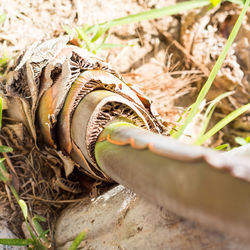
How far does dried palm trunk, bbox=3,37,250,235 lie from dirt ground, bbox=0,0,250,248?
0.34 meters

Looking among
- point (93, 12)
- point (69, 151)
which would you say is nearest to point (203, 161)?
point (69, 151)

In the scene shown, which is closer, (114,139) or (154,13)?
(114,139)

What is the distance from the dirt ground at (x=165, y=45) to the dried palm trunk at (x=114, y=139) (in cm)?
34

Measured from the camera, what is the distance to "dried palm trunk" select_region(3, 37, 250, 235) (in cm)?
45

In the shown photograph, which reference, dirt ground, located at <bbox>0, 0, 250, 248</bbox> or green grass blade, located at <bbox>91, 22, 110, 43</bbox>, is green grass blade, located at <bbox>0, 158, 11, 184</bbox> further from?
green grass blade, located at <bbox>91, 22, 110, 43</bbox>

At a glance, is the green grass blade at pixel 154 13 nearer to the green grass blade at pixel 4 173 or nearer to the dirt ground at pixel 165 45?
the dirt ground at pixel 165 45

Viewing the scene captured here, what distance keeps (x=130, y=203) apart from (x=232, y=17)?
112cm

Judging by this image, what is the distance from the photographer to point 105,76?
88 centimetres

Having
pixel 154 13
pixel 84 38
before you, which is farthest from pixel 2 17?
pixel 154 13

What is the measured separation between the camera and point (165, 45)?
5.22ft

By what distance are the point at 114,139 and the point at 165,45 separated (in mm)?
1003

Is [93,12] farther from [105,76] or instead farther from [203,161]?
[203,161]

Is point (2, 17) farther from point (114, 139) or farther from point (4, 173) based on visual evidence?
point (114, 139)

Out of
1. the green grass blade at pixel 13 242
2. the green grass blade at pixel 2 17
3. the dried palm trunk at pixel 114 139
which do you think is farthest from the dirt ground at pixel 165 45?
the green grass blade at pixel 13 242
